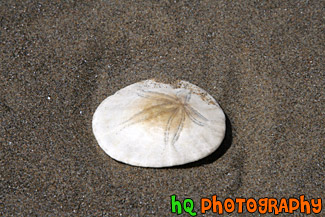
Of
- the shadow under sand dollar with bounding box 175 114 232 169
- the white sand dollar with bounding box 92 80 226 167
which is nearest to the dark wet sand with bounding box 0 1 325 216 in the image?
the shadow under sand dollar with bounding box 175 114 232 169

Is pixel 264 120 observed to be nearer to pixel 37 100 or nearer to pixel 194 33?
pixel 194 33

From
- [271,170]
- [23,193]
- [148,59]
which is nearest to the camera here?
[23,193]

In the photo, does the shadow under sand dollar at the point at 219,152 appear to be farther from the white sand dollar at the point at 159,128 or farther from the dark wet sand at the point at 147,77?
the white sand dollar at the point at 159,128

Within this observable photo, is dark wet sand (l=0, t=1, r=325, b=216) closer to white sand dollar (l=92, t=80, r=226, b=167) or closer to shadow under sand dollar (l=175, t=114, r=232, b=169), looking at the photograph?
shadow under sand dollar (l=175, t=114, r=232, b=169)

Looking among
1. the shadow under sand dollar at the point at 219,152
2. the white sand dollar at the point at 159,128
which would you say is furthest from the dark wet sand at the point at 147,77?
the white sand dollar at the point at 159,128

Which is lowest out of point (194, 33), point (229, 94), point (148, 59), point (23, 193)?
point (23, 193)

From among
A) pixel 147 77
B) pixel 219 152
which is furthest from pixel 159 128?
pixel 147 77

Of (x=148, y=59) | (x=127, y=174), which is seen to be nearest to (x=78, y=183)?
(x=127, y=174)
